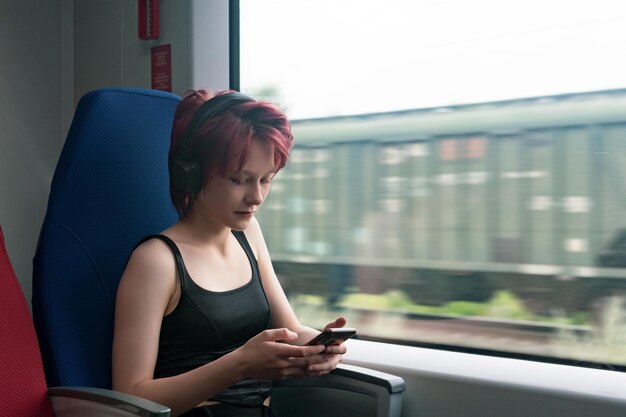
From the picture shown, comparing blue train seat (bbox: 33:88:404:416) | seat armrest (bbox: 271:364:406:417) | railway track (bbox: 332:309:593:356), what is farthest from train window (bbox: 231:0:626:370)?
blue train seat (bbox: 33:88:404:416)

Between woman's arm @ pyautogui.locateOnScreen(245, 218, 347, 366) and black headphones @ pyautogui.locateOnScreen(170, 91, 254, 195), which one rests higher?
black headphones @ pyautogui.locateOnScreen(170, 91, 254, 195)

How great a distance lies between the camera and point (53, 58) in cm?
262

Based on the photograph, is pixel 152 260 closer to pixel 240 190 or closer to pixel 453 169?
pixel 240 190

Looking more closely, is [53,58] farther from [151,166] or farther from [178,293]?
[178,293]

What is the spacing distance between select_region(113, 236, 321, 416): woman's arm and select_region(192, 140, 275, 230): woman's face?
0.63 feet

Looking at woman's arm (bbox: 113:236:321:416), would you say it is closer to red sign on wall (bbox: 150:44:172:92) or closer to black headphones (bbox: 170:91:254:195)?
black headphones (bbox: 170:91:254:195)

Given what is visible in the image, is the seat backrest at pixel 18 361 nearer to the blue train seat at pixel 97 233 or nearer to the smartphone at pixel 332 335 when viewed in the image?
the blue train seat at pixel 97 233

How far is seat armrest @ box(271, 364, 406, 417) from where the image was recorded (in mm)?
1506

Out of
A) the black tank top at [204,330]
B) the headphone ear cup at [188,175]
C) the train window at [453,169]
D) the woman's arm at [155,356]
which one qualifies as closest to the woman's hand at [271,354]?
the woman's arm at [155,356]

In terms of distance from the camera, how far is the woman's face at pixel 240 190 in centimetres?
149

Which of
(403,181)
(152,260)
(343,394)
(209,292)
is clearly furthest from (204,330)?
(403,181)

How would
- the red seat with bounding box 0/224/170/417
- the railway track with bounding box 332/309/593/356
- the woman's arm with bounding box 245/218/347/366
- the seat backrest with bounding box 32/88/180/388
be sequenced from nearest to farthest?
the red seat with bounding box 0/224/170/417 < the seat backrest with bounding box 32/88/180/388 < the woman's arm with bounding box 245/218/347/366 < the railway track with bounding box 332/309/593/356

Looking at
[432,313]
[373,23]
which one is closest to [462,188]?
[432,313]

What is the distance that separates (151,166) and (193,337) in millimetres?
431
